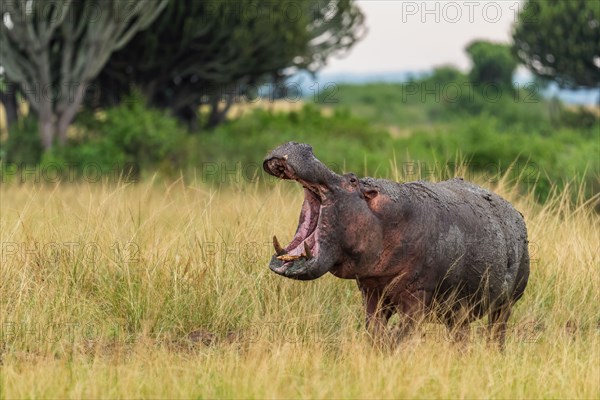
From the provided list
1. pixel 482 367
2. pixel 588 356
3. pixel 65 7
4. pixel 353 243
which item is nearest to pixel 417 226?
pixel 353 243

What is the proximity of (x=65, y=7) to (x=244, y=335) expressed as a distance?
454 inches

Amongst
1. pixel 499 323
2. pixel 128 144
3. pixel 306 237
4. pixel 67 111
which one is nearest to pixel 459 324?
pixel 499 323

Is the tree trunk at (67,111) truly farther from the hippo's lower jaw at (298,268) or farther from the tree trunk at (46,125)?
the hippo's lower jaw at (298,268)

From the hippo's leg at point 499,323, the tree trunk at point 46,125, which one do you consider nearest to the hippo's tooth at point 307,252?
the hippo's leg at point 499,323

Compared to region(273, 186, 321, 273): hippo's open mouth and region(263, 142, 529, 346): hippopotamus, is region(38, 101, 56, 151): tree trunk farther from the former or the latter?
region(273, 186, 321, 273): hippo's open mouth

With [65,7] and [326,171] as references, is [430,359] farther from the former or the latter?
[65,7]

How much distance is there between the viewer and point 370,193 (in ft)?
17.7

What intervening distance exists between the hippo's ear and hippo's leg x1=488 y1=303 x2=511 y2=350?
1472mm

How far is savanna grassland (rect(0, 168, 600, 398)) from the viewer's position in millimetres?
5344

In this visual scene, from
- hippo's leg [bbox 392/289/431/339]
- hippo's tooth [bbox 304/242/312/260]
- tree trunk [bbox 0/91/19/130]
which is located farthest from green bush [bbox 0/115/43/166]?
hippo's tooth [bbox 304/242/312/260]

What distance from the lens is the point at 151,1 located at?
18562 millimetres

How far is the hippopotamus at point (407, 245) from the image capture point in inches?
203

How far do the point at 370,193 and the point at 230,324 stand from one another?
1.96m

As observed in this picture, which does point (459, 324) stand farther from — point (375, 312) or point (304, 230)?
point (304, 230)
